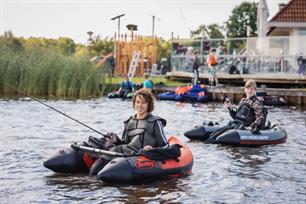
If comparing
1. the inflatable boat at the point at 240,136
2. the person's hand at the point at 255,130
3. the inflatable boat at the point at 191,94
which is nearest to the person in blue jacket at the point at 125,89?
the inflatable boat at the point at 191,94

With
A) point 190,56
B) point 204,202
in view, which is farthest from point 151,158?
point 190,56

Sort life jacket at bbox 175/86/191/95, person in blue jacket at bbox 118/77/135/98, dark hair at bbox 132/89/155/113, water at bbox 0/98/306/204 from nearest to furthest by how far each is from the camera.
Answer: water at bbox 0/98/306/204 < dark hair at bbox 132/89/155/113 < life jacket at bbox 175/86/191/95 < person in blue jacket at bbox 118/77/135/98

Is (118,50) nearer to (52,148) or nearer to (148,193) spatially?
(52,148)

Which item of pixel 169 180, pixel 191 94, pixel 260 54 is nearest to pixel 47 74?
pixel 191 94

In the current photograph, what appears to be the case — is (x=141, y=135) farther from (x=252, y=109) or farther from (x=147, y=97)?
(x=252, y=109)

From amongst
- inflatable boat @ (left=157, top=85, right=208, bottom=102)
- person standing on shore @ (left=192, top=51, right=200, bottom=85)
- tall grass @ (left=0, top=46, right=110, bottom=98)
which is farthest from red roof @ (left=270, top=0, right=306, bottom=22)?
tall grass @ (left=0, top=46, right=110, bottom=98)

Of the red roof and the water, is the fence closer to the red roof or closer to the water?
the red roof

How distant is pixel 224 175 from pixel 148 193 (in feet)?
6.89

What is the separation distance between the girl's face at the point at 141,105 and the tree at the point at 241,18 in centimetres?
6830

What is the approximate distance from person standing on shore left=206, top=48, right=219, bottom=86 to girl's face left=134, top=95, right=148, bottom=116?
2000 cm

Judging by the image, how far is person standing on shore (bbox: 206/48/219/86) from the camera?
30.9 m

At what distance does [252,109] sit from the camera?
49.1ft

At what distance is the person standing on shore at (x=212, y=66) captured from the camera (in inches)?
1216

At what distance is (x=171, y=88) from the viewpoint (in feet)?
108
